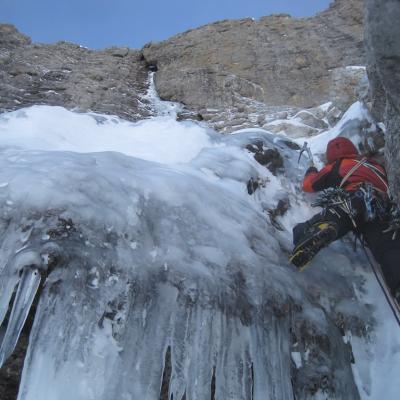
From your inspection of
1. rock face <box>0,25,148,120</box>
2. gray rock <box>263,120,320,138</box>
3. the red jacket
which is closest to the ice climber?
the red jacket

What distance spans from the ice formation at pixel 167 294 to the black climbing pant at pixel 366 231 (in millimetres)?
230

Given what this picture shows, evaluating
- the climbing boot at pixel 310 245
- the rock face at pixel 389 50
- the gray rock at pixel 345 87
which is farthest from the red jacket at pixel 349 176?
the gray rock at pixel 345 87

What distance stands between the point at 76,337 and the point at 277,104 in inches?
259

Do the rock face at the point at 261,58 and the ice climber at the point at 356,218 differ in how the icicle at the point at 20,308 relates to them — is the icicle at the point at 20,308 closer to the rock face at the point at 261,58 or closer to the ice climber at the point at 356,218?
the ice climber at the point at 356,218

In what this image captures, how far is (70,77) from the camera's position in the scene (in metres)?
8.05

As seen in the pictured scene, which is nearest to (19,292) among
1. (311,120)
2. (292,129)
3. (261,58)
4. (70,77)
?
(292,129)

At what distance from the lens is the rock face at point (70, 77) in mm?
6902

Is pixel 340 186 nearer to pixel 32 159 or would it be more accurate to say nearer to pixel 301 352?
pixel 301 352

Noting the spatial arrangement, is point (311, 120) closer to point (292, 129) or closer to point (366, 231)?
point (292, 129)

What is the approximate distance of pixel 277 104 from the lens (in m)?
8.01

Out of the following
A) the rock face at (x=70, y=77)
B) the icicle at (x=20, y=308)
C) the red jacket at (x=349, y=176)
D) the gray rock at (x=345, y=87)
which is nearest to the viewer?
the icicle at (x=20, y=308)

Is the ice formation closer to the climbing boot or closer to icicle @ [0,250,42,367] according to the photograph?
icicle @ [0,250,42,367]

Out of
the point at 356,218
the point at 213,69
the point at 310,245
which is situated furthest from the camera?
the point at 213,69

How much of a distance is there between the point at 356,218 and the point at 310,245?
21.0 inches
